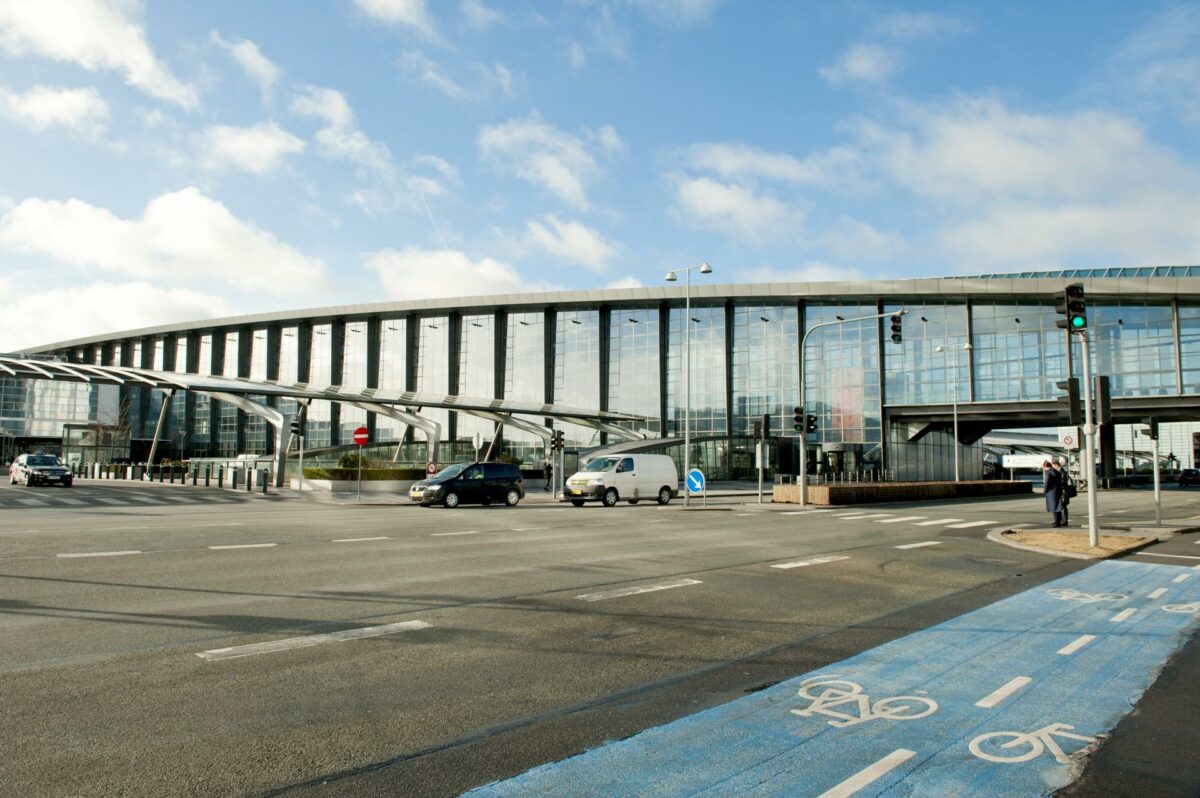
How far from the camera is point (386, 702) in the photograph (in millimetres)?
5246

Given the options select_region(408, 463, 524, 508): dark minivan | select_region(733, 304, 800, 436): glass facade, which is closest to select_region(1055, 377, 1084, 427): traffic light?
select_region(408, 463, 524, 508): dark minivan

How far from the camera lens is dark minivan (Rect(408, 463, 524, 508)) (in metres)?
28.8

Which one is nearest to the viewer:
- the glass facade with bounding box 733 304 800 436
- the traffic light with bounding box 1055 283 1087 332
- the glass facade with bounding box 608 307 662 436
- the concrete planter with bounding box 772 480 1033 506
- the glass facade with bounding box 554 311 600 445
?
the traffic light with bounding box 1055 283 1087 332

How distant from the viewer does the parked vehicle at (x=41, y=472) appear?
3953 centimetres

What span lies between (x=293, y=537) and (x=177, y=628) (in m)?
8.38

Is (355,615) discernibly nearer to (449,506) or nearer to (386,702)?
(386,702)

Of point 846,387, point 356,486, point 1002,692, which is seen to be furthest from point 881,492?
point 1002,692

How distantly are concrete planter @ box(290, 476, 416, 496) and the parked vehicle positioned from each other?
452 inches

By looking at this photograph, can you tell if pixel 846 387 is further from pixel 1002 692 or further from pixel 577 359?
pixel 1002 692

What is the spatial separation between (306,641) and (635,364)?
2473 inches

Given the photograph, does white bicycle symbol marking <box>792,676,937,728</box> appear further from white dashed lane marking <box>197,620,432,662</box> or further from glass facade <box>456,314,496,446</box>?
glass facade <box>456,314,496,446</box>

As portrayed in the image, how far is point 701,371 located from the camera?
2680 inches

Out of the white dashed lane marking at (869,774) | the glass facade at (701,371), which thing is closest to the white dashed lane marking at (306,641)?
the white dashed lane marking at (869,774)

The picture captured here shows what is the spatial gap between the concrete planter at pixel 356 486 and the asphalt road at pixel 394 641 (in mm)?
23168
